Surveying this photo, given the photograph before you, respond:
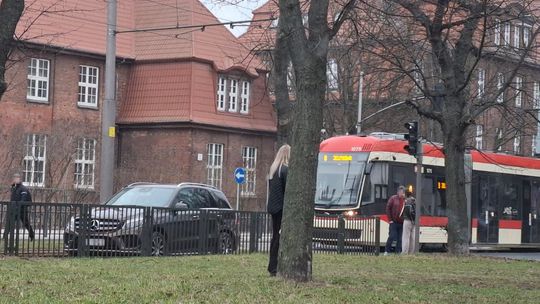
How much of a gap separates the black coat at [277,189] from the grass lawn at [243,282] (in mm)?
1024

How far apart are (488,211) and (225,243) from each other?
15.0m

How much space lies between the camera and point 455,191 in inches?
889

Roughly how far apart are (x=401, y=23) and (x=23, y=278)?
52.1ft

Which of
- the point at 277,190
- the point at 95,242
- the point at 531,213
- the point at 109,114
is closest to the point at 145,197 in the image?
the point at 95,242

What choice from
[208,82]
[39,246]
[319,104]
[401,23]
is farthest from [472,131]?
[319,104]

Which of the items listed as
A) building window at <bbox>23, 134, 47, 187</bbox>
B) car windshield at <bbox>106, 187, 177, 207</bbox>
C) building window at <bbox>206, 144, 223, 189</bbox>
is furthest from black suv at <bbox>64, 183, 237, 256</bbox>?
building window at <bbox>206, 144, 223, 189</bbox>

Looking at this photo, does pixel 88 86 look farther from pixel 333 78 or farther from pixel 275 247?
pixel 275 247

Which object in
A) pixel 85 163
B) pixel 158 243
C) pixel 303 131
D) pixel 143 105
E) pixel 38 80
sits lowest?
pixel 158 243

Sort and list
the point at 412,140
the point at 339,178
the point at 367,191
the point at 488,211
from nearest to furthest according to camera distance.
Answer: the point at 412,140, the point at 367,191, the point at 339,178, the point at 488,211

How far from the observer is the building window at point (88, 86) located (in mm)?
46000

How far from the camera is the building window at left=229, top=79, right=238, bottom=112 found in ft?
163

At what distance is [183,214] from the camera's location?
20.7 meters

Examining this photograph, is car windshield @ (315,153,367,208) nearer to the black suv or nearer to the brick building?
the black suv

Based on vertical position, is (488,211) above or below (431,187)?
below
